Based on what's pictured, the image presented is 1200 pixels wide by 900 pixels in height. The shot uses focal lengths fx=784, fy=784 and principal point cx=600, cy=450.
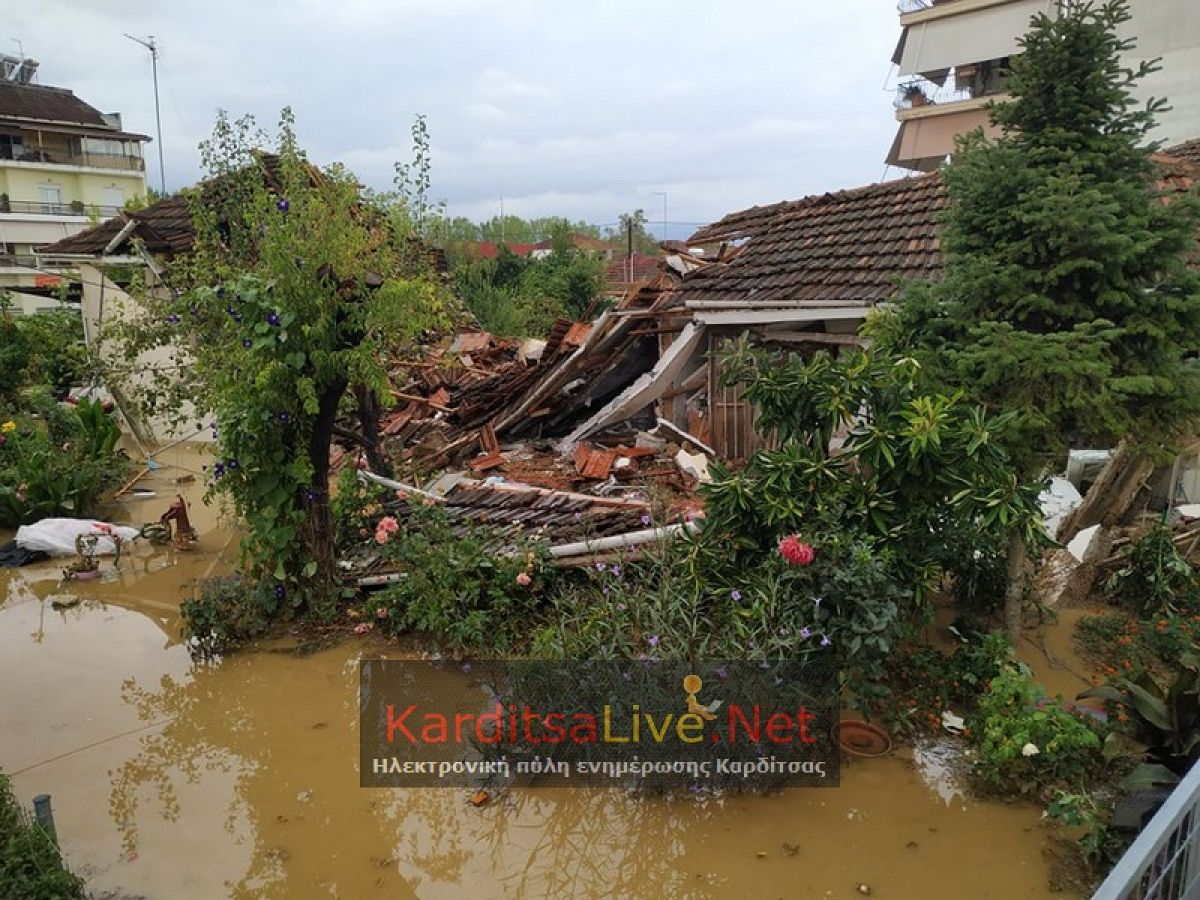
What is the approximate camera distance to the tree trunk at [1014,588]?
20.5ft

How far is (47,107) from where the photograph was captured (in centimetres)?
3959

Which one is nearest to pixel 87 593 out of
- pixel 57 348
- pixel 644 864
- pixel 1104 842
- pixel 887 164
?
pixel 644 864

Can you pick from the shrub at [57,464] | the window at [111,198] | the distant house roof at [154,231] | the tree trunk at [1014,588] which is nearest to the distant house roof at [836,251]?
the tree trunk at [1014,588]

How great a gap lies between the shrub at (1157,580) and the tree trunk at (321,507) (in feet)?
23.7

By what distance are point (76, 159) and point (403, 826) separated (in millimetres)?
46849

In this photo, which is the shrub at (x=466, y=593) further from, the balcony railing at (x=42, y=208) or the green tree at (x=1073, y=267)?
the balcony railing at (x=42, y=208)

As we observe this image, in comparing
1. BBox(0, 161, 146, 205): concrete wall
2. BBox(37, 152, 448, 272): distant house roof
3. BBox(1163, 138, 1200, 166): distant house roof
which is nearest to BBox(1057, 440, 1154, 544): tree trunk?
BBox(1163, 138, 1200, 166): distant house roof

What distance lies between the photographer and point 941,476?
209 inches

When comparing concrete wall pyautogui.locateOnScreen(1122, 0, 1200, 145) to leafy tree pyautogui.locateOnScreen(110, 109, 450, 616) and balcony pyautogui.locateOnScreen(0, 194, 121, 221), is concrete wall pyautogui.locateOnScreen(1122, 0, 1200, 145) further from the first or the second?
balcony pyautogui.locateOnScreen(0, 194, 121, 221)

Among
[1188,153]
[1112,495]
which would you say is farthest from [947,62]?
[1112,495]

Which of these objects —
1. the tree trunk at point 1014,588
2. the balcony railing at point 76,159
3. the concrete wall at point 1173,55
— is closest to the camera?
the tree trunk at point 1014,588

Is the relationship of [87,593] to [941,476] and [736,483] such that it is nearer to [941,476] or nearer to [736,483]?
[736,483]

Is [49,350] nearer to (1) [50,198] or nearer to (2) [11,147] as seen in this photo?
(1) [50,198]

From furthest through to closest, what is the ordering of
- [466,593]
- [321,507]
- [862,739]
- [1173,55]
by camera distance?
[1173,55], [321,507], [466,593], [862,739]
